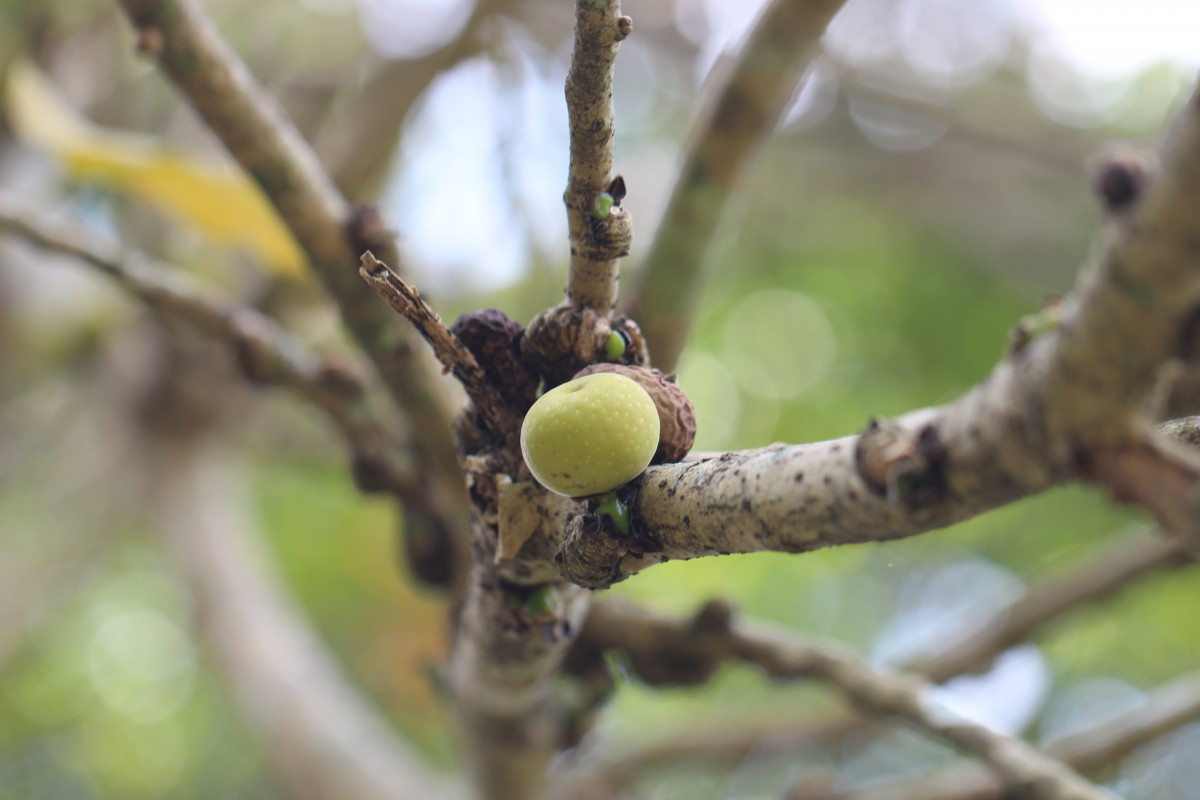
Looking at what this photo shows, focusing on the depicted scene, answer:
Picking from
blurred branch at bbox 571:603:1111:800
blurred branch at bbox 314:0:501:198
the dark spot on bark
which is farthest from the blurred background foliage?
the dark spot on bark

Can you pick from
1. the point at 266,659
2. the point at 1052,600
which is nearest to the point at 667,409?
the point at 1052,600

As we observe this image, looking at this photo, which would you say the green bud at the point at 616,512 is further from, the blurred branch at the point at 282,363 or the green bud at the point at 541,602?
the blurred branch at the point at 282,363

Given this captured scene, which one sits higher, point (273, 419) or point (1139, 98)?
point (1139, 98)

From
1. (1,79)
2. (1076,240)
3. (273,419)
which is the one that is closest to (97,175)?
(1,79)

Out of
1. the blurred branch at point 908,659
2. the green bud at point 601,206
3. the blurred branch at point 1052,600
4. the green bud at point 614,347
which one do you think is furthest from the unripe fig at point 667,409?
the blurred branch at point 1052,600

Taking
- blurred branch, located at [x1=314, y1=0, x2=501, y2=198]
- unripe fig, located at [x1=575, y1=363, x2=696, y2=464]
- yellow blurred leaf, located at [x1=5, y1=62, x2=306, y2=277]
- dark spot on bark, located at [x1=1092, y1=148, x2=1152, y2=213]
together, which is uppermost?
blurred branch, located at [x1=314, y1=0, x2=501, y2=198]

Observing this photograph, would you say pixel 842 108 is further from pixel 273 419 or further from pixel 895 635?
pixel 273 419

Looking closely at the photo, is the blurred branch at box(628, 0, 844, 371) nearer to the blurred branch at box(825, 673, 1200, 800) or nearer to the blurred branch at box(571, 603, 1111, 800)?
the blurred branch at box(571, 603, 1111, 800)
